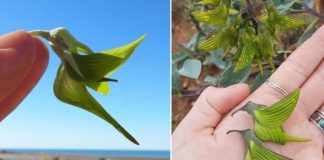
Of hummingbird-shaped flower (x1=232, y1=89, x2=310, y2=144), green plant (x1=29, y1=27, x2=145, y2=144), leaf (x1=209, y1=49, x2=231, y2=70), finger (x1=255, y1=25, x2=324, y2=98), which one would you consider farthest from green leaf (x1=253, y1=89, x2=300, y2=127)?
leaf (x1=209, y1=49, x2=231, y2=70)

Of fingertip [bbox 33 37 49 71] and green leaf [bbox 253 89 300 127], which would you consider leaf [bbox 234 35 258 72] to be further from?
fingertip [bbox 33 37 49 71]

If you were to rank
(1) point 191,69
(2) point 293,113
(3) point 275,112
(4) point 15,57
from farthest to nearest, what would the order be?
(1) point 191,69 < (2) point 293,113 < (3) point 275,112 < (4) point 15,57

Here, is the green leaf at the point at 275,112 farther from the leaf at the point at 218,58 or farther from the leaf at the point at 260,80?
the leaf at the point at 218,58

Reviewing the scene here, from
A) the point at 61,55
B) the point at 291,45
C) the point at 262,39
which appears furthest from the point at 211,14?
the point at 291,45

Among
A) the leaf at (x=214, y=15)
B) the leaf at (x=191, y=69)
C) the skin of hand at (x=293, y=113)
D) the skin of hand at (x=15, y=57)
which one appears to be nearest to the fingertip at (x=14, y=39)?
the skin of hand at (x=15, y=57)

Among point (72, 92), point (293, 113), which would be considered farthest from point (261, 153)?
point (72, 92)

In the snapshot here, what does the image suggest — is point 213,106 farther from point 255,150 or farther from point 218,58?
point 218,58

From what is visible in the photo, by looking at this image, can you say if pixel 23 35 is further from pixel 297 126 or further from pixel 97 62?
pixel 297 126
